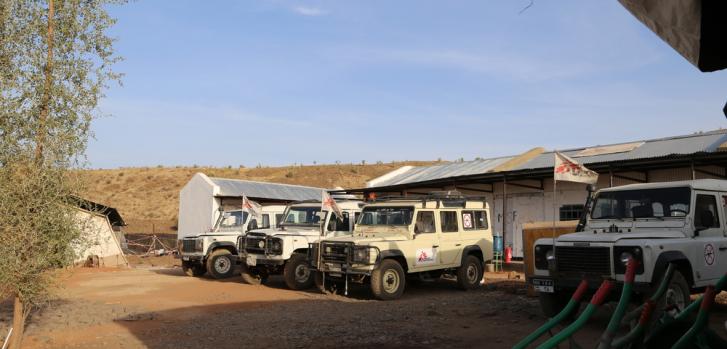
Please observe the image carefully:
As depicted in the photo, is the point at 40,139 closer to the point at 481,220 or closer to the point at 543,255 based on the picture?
the point at 543,255

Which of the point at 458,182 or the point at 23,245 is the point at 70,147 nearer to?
the point at 23,245

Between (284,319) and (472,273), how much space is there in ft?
17.9

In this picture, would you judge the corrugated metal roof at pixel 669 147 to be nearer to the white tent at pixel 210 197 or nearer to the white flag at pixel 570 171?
the white flag at pixel 570 171

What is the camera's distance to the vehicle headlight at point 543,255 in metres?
8.28

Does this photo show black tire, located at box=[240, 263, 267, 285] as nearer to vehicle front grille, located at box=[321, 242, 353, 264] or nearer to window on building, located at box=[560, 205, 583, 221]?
vehicle front grille, located at box=[321, 242, 353, 264]

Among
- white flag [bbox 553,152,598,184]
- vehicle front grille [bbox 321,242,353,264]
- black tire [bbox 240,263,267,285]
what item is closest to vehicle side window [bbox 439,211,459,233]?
vehicle front grille [bbox 321,242,353,264]

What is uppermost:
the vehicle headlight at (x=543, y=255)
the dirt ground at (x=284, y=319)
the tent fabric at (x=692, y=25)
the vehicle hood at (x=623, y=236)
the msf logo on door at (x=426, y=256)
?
the tent fabric at (x=692, y=25)

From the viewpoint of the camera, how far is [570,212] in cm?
1897

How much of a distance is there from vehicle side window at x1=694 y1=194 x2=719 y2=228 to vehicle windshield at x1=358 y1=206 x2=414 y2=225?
558cm

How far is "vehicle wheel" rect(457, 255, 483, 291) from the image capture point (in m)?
13.1

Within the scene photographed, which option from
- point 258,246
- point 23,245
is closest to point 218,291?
point 258,246

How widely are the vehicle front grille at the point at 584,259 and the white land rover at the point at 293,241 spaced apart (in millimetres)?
6690

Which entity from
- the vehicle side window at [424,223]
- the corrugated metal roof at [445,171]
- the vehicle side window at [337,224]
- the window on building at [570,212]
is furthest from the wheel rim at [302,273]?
the corrugated metal roof at [445,171]

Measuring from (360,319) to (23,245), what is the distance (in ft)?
16.0
